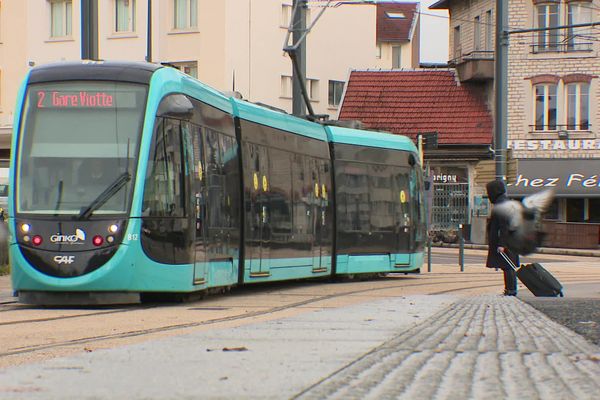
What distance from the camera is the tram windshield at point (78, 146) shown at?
13695 mm

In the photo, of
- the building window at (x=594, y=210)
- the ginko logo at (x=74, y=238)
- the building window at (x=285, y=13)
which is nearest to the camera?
the ginko logo at (x=74, y=238)

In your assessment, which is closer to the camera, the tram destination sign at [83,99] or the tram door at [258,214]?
the tram destination sign at [83,99]

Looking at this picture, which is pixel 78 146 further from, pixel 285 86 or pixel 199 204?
pixel 285 86

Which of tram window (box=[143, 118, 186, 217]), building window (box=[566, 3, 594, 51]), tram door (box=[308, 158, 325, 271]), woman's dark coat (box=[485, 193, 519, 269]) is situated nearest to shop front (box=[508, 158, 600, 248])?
building window (box=[566, 3, 594, 51])

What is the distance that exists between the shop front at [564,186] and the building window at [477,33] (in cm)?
599

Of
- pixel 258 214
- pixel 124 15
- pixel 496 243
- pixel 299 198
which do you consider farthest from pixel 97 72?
pixel 124 15

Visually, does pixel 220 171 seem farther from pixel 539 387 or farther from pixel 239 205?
pixel 539 387

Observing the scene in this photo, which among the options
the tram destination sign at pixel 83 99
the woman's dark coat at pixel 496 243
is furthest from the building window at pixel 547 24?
the tram destination sign at pixel 83 99

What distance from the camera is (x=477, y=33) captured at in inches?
2026

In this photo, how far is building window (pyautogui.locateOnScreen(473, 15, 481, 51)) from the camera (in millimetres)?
51125

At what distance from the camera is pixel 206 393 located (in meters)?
5.52

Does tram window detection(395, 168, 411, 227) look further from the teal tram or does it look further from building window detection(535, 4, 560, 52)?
building window detection(535, 4, 560, 52)

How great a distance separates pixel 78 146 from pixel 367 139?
9304 mm

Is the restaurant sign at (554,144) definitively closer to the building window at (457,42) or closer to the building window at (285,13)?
the building window at (457,42)
